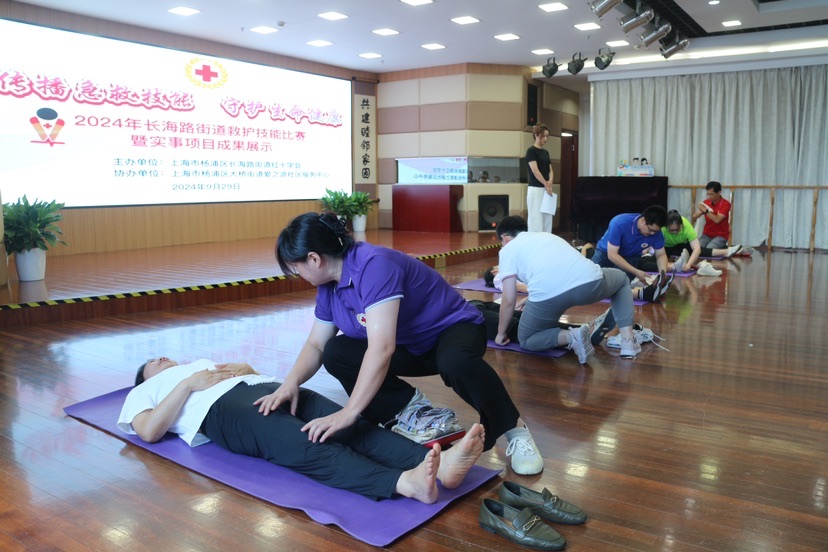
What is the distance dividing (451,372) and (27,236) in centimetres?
483

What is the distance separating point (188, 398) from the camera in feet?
7.79

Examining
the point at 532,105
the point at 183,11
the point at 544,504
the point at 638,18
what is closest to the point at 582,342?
the point at 544,504

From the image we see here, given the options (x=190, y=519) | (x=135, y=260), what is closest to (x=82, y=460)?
(x=190, y=519)

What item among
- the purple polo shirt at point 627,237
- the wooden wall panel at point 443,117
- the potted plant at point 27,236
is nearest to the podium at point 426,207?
the wooden wall panel at point 443,117

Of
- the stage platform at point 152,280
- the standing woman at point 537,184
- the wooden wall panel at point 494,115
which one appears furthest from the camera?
the wooden wall panel at point 494,115

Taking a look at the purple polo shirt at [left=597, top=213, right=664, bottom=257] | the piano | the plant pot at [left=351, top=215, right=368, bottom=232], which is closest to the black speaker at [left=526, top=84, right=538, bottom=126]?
the piano

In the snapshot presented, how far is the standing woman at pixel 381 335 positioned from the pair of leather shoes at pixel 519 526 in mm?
375

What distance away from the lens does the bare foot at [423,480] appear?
1.89 metres

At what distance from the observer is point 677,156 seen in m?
10.5

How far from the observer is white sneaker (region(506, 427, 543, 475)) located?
2.25 meters

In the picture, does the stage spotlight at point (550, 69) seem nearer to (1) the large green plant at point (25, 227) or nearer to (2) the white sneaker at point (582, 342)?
(1) the large green plant at point (25, 227)

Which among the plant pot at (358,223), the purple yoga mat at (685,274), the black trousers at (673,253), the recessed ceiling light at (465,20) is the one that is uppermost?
the recessed ceiling light at (465,20)

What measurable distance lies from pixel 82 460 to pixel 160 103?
278 inches

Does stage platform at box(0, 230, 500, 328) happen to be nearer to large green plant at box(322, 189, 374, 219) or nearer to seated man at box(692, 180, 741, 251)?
large green plant at box(322, 189, 374, 219)
